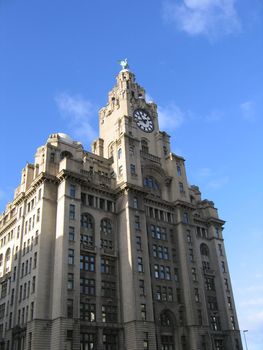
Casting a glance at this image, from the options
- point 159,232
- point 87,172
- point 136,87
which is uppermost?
point 136,87

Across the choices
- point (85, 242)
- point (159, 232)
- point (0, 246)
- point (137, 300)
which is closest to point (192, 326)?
point (137, 300)

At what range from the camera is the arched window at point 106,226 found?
8300cm

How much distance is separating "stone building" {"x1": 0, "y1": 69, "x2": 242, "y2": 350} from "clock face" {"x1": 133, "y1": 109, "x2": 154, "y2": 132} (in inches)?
100

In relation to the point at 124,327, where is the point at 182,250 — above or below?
above

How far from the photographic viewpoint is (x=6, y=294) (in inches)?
3273

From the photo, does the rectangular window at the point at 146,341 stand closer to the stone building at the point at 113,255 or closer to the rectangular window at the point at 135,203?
the stone building at the point at 113,255

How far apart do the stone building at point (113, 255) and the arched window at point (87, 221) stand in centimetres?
23

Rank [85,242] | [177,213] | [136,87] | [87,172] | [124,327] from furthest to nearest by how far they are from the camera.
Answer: [136,87], [177,213], [87,172], [85,242], [124,327]

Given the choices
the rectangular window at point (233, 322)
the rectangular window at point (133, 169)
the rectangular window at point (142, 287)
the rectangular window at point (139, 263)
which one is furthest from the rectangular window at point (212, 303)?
the rectangular window at point (133, 169)

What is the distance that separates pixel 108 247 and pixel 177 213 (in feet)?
66.8

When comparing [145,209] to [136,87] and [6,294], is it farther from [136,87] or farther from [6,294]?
[136,87]

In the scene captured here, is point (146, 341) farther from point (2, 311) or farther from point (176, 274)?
point (2, 311)

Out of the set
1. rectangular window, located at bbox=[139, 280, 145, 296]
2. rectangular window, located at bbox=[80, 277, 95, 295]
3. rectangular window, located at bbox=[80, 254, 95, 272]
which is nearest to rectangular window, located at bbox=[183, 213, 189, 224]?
rectangular window, located at bbox=[139, 280, 145, 296]

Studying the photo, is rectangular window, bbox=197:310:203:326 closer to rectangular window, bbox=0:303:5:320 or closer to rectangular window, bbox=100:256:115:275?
rectangular window, bbox=100:256:115:275
